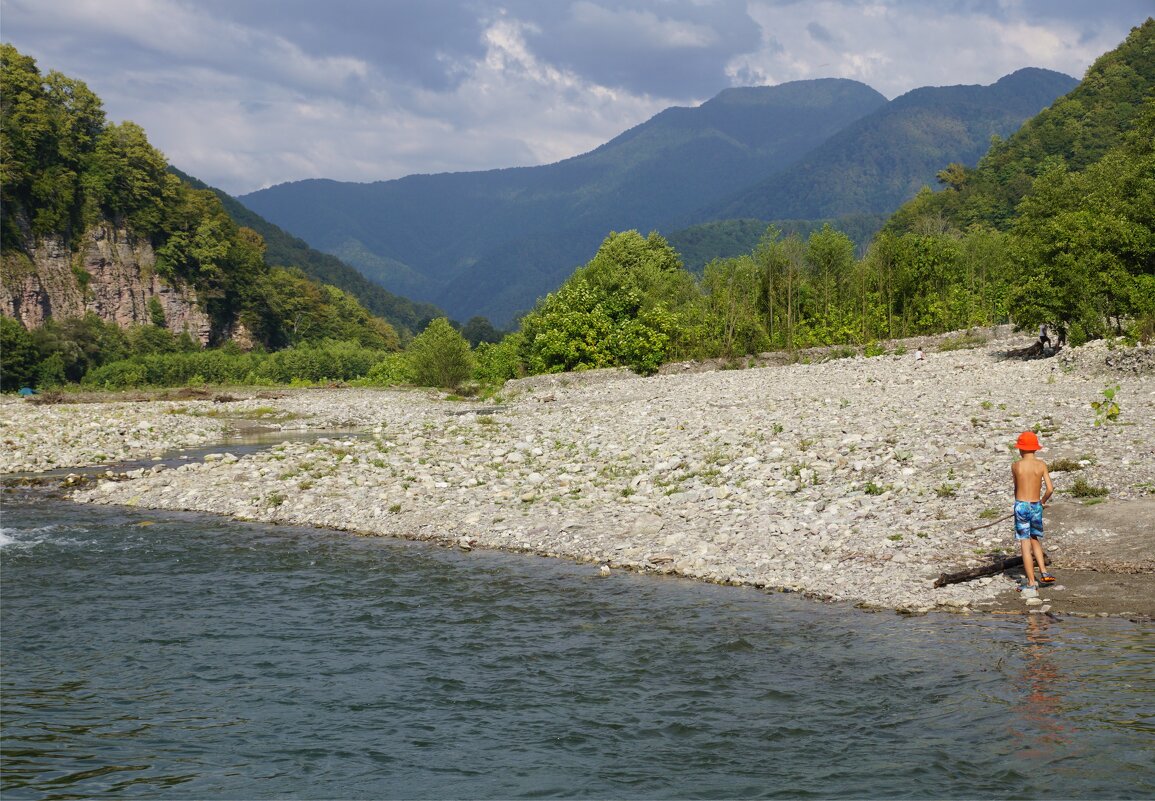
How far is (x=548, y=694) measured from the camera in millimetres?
11586

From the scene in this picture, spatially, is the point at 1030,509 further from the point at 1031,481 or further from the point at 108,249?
the point at 108,249

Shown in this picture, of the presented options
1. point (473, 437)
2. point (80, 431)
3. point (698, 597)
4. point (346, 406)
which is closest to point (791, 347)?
point (346, 406)

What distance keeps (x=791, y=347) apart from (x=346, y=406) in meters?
33.5

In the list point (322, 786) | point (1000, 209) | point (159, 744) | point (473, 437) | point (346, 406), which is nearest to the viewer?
point (322, 786)

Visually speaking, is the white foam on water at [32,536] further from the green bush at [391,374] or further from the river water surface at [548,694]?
the green bush at [391,374]

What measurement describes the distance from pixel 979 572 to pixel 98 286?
6415 inches

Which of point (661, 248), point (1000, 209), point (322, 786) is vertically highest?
point (1000, 209)

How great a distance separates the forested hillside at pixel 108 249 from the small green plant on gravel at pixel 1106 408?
4860 inches

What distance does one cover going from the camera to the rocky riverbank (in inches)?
648

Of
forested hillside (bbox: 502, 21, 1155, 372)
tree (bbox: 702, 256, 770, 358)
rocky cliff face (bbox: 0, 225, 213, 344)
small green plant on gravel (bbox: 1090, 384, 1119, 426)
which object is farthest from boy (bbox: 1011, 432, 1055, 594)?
rocky cliff face (bbox: 0, 225, 213, 344)

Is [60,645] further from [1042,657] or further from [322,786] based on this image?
[1042,657]

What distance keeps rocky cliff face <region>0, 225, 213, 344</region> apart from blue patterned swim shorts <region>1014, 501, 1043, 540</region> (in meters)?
151

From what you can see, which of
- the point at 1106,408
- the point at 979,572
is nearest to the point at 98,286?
the point at 1106,408

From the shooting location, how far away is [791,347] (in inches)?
2633
